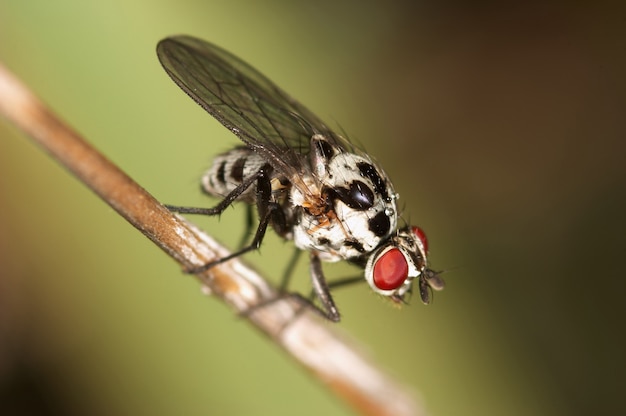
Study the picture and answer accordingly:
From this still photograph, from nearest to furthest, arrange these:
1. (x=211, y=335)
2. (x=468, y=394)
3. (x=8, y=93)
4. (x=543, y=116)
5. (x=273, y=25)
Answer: (x=8, y=93) → (x=211, y=335) → (x=468, y=394) → (x=273, y=25) → (x=543, y=116)

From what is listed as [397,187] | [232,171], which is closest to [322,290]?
[232,171]

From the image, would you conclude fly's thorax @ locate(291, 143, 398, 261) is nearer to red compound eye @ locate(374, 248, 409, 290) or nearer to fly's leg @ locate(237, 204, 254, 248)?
red compound eye @ locate(374, 248, 409, 290)

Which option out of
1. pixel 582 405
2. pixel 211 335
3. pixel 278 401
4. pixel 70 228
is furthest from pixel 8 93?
pixel 582 405

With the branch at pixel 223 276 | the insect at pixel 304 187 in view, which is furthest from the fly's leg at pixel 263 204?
the branch at pixel 223 276

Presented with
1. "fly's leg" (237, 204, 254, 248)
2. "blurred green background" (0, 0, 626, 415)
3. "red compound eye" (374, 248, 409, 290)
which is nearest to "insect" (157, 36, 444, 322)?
"red compound eye" (374, 248, 409, 290)

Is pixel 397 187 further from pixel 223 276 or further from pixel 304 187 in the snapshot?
pixel 223 276

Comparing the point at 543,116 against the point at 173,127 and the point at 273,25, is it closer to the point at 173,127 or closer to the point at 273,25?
the point at 273,25
